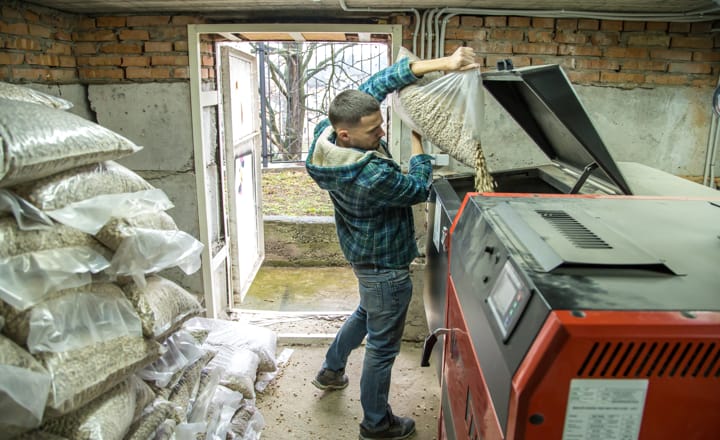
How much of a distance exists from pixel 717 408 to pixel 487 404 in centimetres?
36

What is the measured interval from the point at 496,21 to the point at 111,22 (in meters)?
2.19

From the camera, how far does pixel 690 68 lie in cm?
291

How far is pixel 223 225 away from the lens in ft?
11.7

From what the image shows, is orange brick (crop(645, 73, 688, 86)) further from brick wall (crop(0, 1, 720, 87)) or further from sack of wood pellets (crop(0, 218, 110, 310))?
sack of wood pellets (crop(0, 218, 110, 310))

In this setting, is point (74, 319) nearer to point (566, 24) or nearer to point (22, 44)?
point (22, 44)

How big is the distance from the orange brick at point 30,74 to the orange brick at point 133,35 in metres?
0.46

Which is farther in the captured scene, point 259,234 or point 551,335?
point 259,234

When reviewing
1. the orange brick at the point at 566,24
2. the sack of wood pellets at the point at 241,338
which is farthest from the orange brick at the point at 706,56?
the sack of wood pellets at the point at 241,338

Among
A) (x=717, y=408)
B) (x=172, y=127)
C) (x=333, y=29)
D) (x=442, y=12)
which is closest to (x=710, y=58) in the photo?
(x=442, y=12)

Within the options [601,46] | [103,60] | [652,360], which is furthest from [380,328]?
[103,60]

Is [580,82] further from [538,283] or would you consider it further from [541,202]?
[538,283]

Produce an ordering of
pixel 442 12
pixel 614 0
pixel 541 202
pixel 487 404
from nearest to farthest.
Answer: pixel 487 404 < pixel 541 202 < pixel 614 0 < pixel 442 12

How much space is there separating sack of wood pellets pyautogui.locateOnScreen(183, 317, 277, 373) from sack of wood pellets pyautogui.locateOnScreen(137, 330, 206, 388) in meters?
0.53

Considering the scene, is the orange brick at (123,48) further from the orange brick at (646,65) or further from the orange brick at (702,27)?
the orange brick at (702,27)
